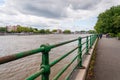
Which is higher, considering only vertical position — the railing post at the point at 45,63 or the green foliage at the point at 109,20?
the green foliage at the point at 109,20

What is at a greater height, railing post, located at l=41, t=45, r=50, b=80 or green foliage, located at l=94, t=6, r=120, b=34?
green foliage, located at l=94, t=6, r=120, b=34

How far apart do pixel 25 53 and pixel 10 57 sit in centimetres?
29

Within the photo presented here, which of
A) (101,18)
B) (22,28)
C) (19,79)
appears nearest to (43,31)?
(22,28)

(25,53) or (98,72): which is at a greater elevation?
(25,53)

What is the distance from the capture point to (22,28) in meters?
175

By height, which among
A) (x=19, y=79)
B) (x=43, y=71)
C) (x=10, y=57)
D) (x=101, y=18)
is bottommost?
(x=19, y=79)

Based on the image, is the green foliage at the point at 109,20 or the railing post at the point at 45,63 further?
the green foliage at the point at 109,20

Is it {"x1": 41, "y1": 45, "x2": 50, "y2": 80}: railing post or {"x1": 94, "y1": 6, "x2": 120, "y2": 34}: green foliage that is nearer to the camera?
{"x1": 41, "y1": 45, "x2": 50, "y2": 80}: railing post

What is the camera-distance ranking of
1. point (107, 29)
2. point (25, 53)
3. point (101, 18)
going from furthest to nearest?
point (101, 18) → point (107, 29) → point (25, 53)

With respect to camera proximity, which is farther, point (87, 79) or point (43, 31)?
point (43, 31)

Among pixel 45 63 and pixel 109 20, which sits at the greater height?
pixel 109 20

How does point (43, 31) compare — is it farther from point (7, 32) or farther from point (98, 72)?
point (98, 72)

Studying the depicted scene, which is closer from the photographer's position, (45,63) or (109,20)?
(45,63)

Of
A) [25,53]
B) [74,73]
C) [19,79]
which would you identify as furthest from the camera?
[19,79]
